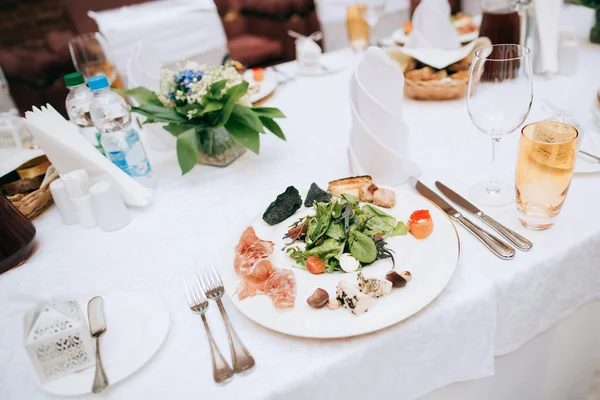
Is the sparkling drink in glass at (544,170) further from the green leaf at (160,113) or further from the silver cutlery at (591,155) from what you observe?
the green leaf at (160,113)

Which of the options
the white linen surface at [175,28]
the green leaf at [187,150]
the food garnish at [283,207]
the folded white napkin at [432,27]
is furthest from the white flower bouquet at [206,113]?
the white linen surface at [175,28]

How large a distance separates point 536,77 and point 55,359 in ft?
4.70

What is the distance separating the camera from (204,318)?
67cm

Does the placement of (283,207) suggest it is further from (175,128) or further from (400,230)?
(175,128)

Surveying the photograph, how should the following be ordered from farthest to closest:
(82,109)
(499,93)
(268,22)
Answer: (268,22) → (82,109) → (499,93)

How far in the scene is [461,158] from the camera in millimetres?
1026

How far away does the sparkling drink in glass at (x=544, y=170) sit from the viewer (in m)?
0.69

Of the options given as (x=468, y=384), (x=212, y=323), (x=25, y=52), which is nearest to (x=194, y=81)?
(x=212, y=323)

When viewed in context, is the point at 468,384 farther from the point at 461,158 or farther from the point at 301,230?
the point at 461,158

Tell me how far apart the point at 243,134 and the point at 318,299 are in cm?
57

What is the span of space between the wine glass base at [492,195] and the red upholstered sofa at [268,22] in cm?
265

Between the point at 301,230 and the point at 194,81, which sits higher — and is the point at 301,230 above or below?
below

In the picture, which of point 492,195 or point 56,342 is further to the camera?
point 492,195

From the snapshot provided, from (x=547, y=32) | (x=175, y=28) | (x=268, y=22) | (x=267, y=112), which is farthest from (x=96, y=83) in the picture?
(x=268, y=22)
